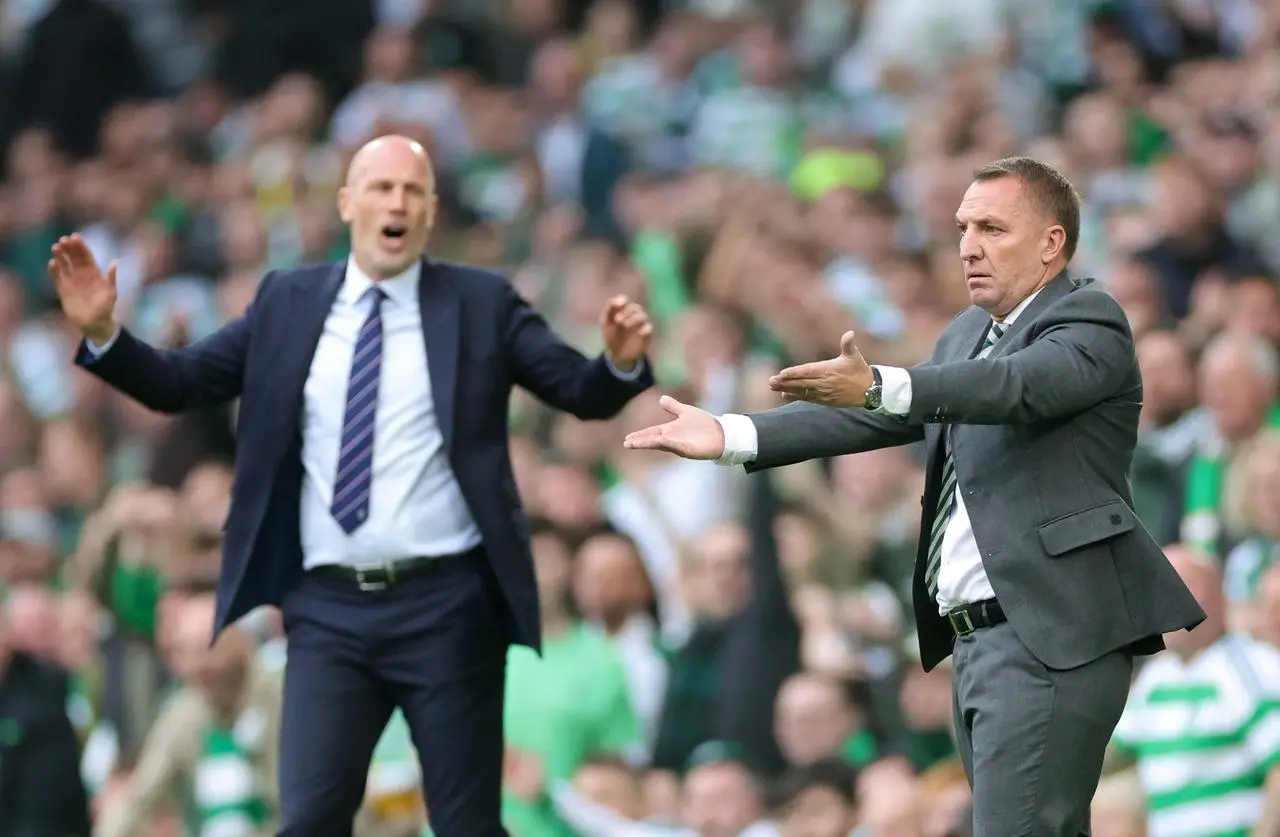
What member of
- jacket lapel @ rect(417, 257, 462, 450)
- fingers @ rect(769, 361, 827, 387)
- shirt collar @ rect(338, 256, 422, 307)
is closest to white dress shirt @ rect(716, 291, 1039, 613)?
fingers @ rect(769, 361, 827, 387)

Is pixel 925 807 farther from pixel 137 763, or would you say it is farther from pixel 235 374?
pixel 137 763

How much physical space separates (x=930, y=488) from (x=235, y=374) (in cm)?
203

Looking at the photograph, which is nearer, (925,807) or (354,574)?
(354,574)

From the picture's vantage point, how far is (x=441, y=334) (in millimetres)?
6000

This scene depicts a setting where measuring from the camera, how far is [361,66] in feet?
50.1

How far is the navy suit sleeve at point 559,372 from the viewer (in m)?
5.86

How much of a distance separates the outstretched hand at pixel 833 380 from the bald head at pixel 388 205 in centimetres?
181

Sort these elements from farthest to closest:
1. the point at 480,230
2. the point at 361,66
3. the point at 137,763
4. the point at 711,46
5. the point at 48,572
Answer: the point at 361,66 < the point at 711,46 < the point at 480,230 < the point at 48,572 < the point at 137,763

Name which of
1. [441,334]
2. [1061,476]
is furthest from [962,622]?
[441,334]

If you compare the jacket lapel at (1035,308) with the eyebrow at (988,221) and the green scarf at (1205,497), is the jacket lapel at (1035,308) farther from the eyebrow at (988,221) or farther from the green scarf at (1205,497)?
the green scarf at (1205,497)

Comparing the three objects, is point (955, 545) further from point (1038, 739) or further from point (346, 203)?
point (346, 203)

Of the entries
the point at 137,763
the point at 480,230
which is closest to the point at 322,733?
the point at 137,763

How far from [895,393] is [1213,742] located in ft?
9.87

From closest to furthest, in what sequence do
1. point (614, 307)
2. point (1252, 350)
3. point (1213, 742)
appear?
point (614, 307), point (1213, 742), point (1252, 350)
